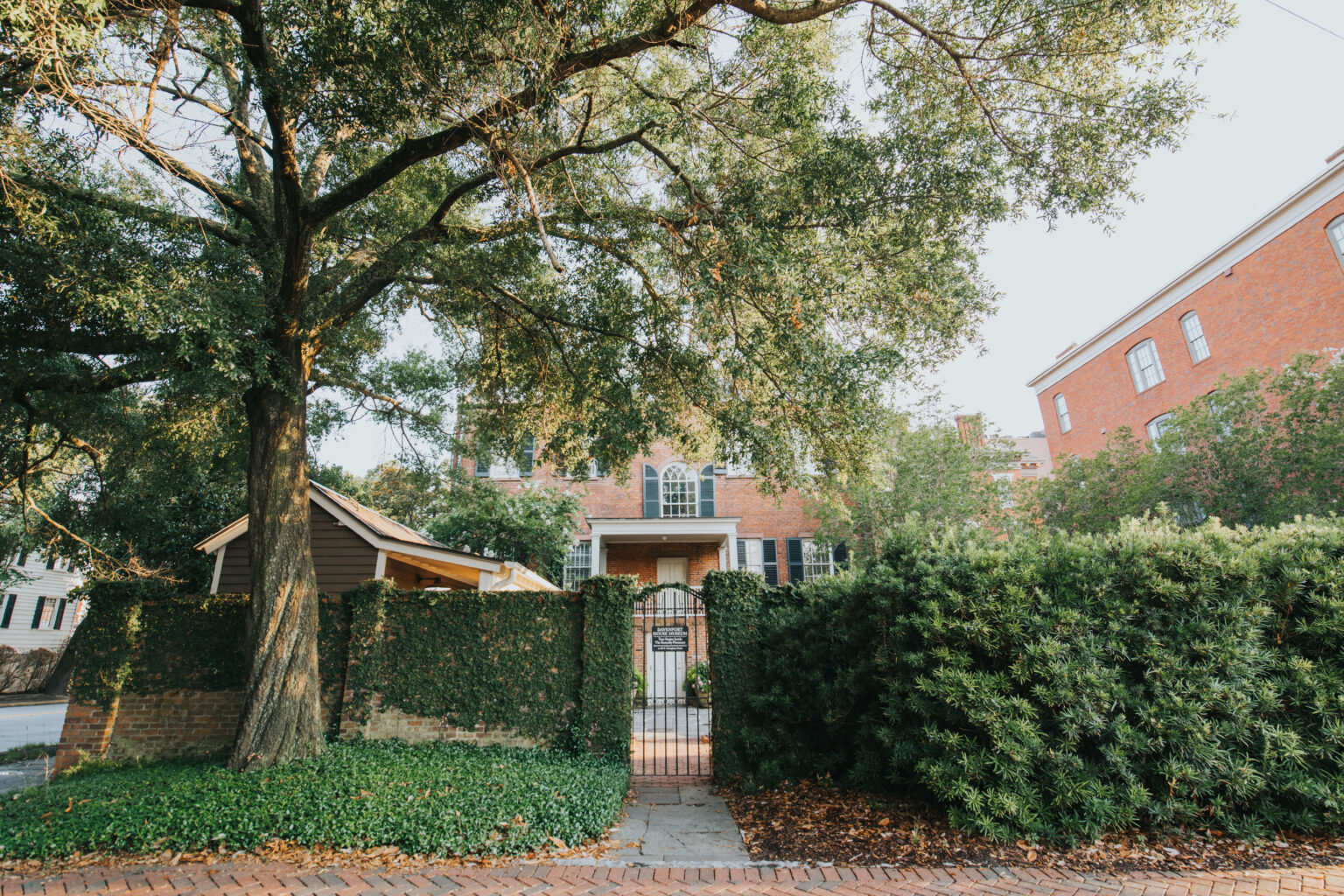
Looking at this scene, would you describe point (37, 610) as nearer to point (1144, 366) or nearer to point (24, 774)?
point (24, 774)

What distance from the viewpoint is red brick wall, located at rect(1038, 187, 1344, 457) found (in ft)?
55.1

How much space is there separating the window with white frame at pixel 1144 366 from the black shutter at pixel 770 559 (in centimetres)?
1493

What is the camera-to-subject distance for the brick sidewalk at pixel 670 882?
14.0 feet

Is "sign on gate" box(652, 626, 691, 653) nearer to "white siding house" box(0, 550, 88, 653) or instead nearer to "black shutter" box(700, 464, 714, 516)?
"black shutter" box(700, 464, 714, 516)

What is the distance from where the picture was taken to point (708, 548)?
66.0ft

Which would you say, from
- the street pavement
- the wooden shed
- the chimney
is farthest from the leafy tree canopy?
the street pavement

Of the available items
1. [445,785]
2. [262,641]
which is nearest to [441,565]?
[262,641]

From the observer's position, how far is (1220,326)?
1989 cm

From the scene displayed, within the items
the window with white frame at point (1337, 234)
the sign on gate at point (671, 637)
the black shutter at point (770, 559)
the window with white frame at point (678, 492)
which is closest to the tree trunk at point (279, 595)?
the sign on gate at point (671, 637)

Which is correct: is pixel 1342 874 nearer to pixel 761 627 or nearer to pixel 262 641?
pixel 761 627

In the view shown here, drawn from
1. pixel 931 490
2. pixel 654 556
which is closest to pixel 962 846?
pixel 931 490

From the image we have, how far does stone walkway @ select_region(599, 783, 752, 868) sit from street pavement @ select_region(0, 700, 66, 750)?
11041 millimetres

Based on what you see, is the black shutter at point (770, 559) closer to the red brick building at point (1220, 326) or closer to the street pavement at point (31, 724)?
the red brick building at point (1220, 326)

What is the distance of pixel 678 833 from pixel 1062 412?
27996 mm
